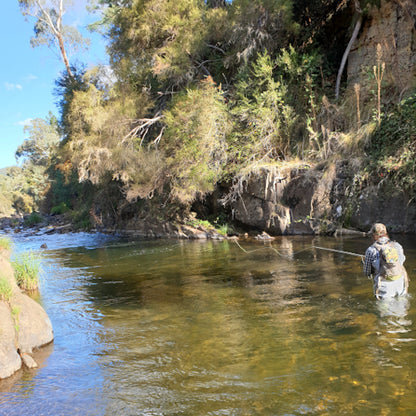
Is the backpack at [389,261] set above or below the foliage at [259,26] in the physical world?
below

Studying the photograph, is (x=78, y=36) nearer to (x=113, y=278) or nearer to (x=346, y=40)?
(x=346, y=40)

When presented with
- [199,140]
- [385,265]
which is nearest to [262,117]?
[199,140]

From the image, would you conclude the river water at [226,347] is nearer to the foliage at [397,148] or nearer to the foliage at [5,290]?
the foliage at [5,290]

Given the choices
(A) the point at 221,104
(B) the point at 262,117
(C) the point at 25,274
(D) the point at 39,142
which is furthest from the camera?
(D) the point at 39,142

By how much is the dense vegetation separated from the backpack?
26.0ft

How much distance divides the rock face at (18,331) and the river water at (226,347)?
175mm

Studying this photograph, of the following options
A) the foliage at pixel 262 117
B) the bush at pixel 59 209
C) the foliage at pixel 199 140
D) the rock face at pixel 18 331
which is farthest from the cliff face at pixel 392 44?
the bush at pixel 59 209

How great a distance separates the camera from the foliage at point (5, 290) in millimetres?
6102

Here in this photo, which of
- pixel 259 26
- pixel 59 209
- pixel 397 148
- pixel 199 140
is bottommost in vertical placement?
pixel 59 209

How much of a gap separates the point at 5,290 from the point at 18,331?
731 millimetres

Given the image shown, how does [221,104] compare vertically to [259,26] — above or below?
below

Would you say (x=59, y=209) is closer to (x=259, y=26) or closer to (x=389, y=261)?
(x=259, y=26)

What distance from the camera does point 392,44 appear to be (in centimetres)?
1622

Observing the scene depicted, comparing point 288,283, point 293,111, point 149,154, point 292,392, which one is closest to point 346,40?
point 293,111
